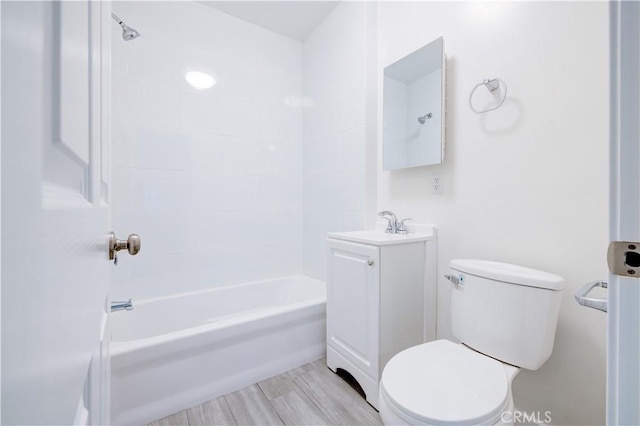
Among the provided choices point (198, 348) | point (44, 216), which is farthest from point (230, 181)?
point (44, 216)

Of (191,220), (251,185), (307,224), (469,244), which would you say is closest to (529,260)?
(469,244)

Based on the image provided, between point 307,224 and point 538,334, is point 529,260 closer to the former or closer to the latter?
point 538,334

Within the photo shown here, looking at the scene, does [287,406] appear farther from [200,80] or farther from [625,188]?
[200,80]

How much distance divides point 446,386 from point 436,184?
1.04 meters

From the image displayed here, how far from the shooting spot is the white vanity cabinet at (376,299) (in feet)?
4.71

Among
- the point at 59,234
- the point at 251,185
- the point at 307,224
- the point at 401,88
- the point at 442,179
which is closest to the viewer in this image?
the point at 59,234

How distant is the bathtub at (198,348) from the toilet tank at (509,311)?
0.95m

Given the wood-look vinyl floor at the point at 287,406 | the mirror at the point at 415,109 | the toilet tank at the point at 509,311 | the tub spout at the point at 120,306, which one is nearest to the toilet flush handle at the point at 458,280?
the toilet tank at the point at 509,311

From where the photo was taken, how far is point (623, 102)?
43 cm

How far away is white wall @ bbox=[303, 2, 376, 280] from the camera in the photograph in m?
Result: 1.99

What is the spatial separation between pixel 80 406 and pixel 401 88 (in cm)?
198

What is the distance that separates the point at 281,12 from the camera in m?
2.23

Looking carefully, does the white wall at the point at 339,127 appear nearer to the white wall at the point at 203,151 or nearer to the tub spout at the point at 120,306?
the white wall at the point at 203,151

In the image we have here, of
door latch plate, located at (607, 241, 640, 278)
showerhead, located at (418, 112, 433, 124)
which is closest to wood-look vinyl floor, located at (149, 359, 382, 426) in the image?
door latch plate, located at (607, 241, 640, 278)
